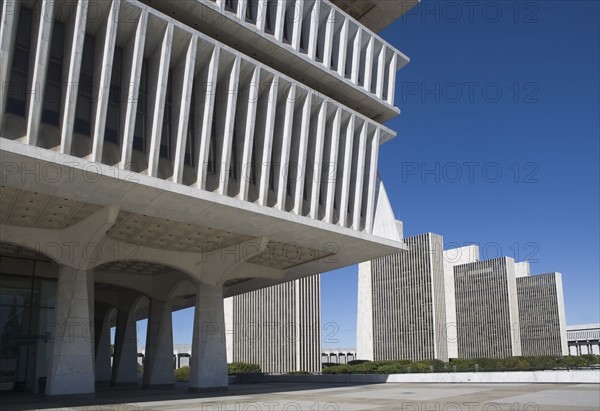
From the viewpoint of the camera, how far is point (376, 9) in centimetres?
3531

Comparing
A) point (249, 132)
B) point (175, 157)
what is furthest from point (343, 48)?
point (175, 157)

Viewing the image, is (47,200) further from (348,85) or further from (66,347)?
(348,85)

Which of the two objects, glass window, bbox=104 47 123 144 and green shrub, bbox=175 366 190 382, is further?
green shrub, bbox=175 366 190 382

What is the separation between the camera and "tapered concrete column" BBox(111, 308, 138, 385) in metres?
40.6

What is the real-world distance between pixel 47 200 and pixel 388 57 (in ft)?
68.8

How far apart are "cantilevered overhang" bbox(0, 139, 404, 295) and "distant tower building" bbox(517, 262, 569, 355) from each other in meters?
84.0

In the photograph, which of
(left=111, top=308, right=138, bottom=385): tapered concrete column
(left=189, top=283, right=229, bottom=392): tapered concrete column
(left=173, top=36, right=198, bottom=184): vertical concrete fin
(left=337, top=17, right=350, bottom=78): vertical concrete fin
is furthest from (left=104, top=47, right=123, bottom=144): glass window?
(left=111, top=308, right=138, bottom=385): tapered concrete column

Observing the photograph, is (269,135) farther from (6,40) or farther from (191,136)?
(6,40)

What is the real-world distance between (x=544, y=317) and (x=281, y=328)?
53.1 meters

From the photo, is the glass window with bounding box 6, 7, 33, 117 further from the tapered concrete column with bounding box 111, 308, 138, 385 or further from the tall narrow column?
the tall narrow column

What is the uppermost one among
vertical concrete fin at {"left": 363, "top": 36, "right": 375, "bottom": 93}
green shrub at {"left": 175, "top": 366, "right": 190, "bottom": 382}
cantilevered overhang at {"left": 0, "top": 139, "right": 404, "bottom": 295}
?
vertical concrete fin at {"left": 363, "top": 36, "right": 375, "bottom": 93}

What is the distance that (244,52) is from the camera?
89.6ft

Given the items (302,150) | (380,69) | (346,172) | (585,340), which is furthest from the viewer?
(585,340)

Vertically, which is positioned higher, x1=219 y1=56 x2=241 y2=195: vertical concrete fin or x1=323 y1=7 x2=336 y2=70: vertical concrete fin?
x1=323 y1=7 x2=336 y2=70: vertical concrete fin
